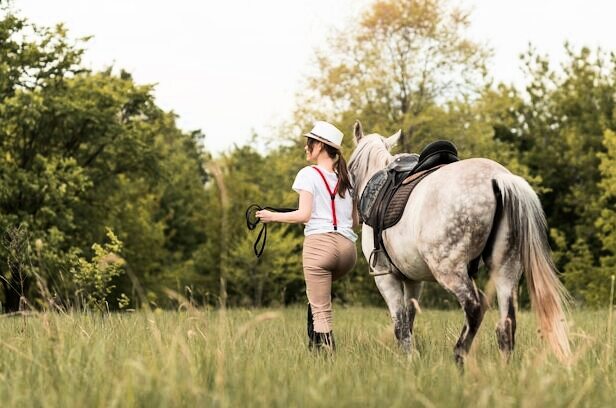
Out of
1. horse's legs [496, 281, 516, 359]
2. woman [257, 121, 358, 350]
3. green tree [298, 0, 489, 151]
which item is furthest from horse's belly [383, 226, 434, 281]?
green tree [298, 0, 489, 151]

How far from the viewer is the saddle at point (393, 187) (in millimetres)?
6375

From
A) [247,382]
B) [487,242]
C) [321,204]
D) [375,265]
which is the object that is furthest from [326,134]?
[247,382]

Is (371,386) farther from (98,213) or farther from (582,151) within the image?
(582,151)

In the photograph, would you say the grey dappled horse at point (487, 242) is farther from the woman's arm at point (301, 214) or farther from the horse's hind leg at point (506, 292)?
the woman's arm at point (301, 214)

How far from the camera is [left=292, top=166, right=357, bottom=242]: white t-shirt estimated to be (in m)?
6.05

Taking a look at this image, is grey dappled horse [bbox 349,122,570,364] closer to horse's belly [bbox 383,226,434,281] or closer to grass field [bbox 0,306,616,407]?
horse's belly [bbox 383,226,434,281]

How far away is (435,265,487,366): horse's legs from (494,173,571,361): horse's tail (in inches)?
16.2

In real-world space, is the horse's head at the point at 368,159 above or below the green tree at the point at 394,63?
below

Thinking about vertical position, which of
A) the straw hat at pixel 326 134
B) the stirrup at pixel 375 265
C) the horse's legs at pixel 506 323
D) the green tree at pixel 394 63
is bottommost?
Answer: the horse's legs at pixel 506 323

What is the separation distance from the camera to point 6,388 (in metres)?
3.42

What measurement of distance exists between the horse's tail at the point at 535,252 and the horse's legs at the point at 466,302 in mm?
413

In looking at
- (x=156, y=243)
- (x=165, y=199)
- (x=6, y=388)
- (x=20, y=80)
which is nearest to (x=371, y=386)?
(x=6, y=388)

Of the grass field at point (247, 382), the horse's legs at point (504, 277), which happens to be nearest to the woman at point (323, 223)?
the horse's legs at point (504, 277)

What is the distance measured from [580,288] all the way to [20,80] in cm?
2193
